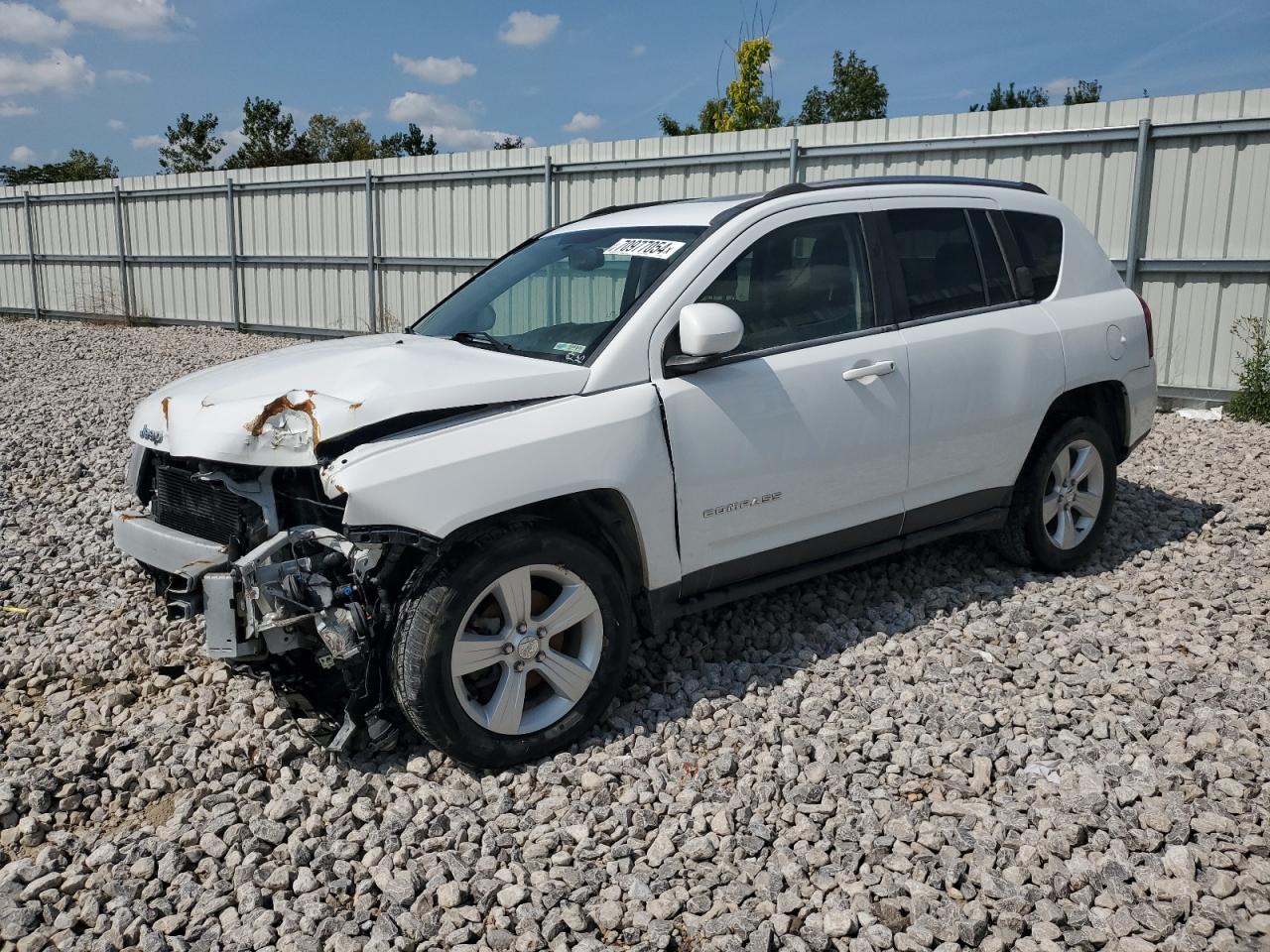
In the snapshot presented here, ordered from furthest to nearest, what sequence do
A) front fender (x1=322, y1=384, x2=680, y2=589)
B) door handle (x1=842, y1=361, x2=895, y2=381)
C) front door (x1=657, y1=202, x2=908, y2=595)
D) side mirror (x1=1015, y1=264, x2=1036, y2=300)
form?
side mirror (x1=1015, y1=264, x2=1036, y2=300) < door handle (x1=842, y1=361, x2=895, y2=381) < front door (x1=657, y1=202, x2=908, y2=595) < front fender (x1=322, y1=384, x2=680, y2=589)

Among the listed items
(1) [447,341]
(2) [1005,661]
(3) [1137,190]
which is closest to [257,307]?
(3) [1137,190]

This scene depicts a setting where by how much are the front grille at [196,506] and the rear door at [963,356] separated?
2695 mm

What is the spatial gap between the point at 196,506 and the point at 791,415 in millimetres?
2202

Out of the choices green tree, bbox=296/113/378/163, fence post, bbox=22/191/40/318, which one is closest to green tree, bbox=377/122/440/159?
green tree, bbox=296/113/378/163

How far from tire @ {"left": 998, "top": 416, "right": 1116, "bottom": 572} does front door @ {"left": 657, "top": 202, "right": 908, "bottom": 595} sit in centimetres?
99

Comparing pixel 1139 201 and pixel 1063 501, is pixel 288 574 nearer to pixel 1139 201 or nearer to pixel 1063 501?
pixel 1063 501

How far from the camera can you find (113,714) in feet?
13.1

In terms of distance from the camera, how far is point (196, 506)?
3654mm

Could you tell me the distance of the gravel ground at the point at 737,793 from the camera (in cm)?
279

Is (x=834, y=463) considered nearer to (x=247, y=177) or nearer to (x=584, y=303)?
(x=584, y=303)

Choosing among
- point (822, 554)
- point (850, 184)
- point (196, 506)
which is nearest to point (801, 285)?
point (850, 184)

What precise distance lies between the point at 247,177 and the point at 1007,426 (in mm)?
16394

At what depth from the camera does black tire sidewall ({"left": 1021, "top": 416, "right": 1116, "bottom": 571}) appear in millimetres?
5078

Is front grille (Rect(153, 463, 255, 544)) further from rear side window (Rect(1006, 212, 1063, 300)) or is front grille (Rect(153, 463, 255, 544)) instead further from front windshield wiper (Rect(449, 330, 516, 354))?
rear side window (Rect(1006, 212, 1063, 300))
